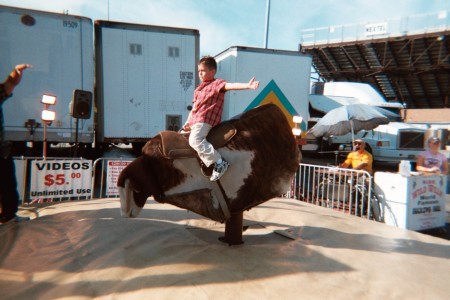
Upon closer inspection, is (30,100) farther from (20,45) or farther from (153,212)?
(153,212)

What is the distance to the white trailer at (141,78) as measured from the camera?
8320 millimetres

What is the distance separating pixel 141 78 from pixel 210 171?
6409mm

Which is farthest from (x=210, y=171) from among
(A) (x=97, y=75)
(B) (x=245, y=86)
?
(A) (x=97, y=75)

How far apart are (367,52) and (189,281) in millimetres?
26866

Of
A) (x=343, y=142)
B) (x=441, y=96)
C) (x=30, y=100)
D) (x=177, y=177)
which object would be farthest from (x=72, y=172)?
(x=441, y=96)

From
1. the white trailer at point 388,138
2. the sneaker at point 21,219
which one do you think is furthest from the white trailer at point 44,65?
the white trailer at point 388,138

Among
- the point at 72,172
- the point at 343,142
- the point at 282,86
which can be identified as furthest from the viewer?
the point at 343,142

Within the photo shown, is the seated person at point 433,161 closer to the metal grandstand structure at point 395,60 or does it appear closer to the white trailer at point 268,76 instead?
the white trailer at point 268,76

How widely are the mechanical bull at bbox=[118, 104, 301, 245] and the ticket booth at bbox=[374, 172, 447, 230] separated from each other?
284 centimetres

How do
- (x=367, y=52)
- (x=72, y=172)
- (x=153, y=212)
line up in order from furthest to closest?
(x=367, y=52) < (x=72, y=172) < (x=153, y=212)

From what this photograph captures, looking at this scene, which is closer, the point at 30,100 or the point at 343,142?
the point at 30,100

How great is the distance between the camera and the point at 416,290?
2.38m

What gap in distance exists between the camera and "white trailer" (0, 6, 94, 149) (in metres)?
7.44

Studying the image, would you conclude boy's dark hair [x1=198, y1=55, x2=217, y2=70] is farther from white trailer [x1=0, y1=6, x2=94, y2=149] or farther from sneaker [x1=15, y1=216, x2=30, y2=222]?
white trailer [x1=0, y1=6, x2=94, y2=149]
